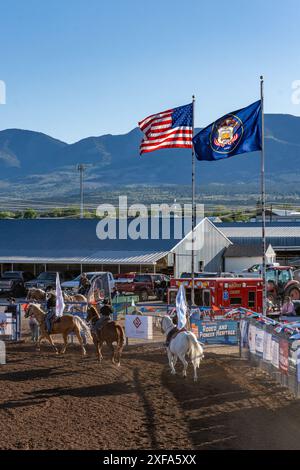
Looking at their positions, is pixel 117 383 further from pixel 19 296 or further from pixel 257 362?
pixel 19 296

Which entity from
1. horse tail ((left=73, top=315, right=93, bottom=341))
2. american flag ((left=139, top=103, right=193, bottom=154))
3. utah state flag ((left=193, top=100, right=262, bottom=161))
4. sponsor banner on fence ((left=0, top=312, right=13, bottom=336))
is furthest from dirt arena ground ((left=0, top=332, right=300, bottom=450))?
american flag ((left=139, top=103, right=193, bottom=154))

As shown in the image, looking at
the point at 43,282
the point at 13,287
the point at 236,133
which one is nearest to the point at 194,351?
the point at 236,133

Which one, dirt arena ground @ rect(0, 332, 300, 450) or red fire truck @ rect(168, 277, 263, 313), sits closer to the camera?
dirt arena ground @ rect(0, 332, 300, 450)

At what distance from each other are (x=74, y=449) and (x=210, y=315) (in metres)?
13.5

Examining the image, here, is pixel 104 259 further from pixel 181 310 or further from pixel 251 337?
pixel 181 310

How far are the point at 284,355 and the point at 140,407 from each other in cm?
336

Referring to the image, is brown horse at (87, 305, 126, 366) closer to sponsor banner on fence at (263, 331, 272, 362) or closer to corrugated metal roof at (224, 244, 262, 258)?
sponsor banner on fence at (263, 331, 272, 362)

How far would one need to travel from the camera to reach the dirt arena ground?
11.7 m

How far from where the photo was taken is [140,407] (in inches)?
561

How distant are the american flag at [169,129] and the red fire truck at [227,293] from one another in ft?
22.9

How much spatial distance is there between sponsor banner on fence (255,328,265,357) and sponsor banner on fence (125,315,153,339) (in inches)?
191

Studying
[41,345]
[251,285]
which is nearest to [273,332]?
[41,345]

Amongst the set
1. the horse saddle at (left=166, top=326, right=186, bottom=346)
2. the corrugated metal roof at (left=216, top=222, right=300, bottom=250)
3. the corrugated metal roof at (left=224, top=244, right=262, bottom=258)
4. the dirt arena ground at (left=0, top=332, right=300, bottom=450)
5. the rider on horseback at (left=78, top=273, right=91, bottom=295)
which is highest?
the corrugated metal roof at (left=216, top=222, right=300, bottom=250)

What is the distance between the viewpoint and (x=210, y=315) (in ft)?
79.6
